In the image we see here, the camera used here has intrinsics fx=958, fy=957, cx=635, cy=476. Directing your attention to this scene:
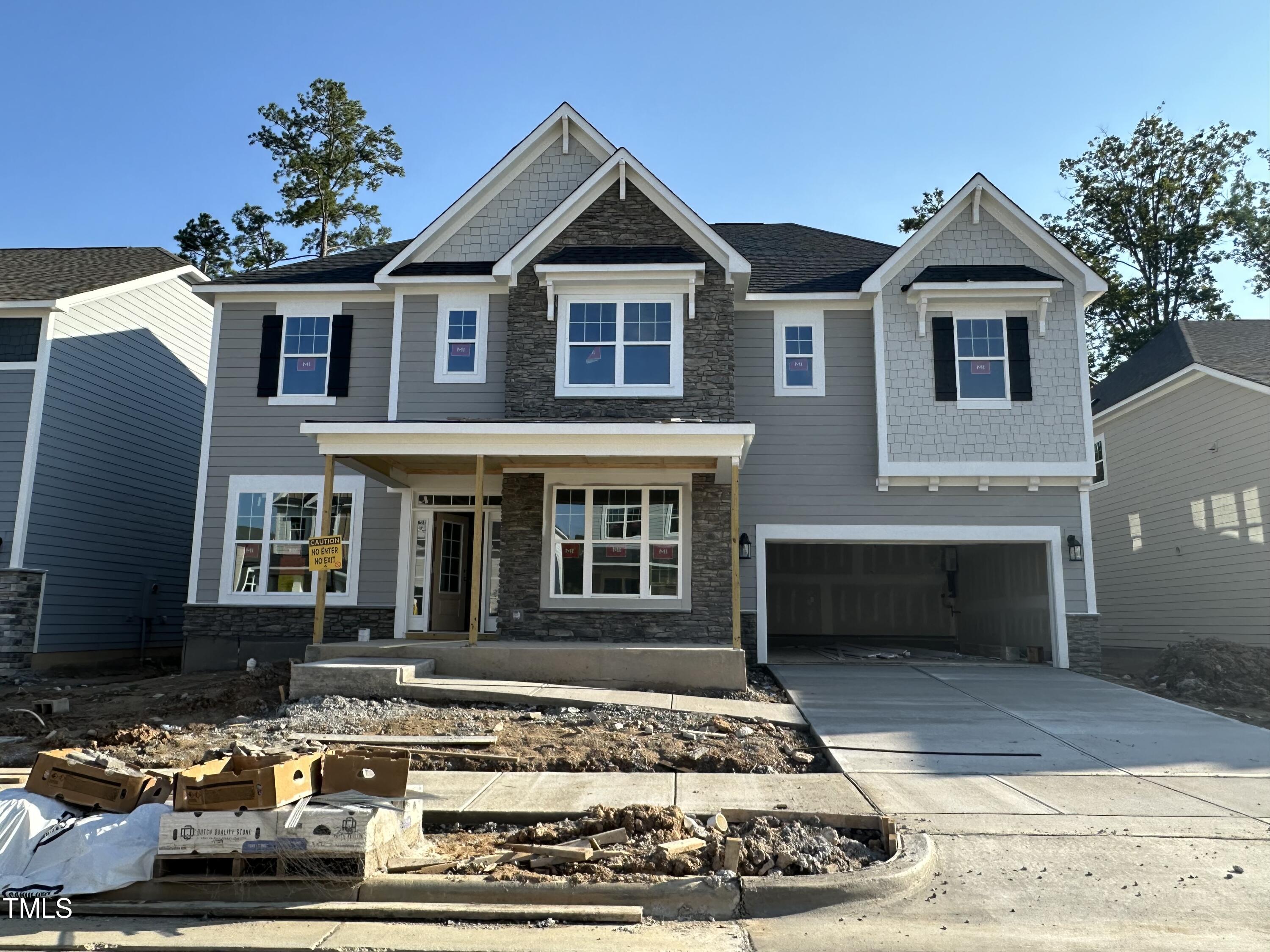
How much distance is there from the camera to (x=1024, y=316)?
15.8 meters

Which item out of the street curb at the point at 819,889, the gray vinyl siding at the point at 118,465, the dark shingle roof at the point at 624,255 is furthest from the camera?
the gray vinyl siding at the point at 118,465

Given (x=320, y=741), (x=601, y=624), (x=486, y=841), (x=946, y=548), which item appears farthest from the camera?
(x=946, y=548)

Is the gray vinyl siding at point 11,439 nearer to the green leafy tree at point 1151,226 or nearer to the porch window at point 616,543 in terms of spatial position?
the porch window at point 616,543

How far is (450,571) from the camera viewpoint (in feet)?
53.3

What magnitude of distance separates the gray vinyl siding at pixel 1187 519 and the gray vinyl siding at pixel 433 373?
1287 cm

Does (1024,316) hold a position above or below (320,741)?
above

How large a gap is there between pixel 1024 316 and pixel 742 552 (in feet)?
19.9

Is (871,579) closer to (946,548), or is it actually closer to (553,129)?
(946,548)

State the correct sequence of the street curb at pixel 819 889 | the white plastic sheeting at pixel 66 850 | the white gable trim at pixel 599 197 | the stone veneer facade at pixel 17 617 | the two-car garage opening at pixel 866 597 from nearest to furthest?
the street curb at pixel 819 889 → the white plastic sheeting at pixel 66 850 → the white gable trim at pixel 599 197 → the stone veneer facade at pixel 17 617 → the two-car garage opening at pixel 866 597

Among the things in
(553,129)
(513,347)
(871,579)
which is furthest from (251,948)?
(871,579)

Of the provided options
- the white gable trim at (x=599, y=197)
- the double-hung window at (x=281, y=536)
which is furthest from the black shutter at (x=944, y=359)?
the double-hung window at (x=281, y=536)

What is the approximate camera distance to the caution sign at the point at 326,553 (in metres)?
12.4

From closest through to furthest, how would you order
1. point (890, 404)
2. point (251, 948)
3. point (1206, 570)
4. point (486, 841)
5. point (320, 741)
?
point (251, 948) → point (486, 841) → point (320, 741) → point (890, 404) → point (1206, 570)

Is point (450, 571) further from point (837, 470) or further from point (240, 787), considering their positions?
point (240, 787)
